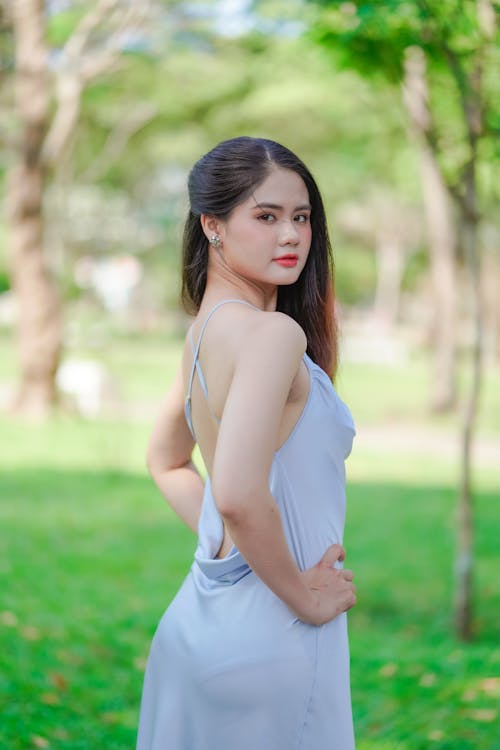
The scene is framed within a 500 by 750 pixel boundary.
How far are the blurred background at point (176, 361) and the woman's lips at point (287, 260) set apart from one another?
49 cm

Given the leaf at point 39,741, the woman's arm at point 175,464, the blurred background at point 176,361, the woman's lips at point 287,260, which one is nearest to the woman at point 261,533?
the woman's lips at point 287,260

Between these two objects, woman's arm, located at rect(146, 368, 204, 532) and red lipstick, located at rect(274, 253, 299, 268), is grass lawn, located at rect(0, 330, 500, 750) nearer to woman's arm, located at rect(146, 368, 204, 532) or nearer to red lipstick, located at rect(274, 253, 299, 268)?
woman's arm, located at rect(146, 368, 204, 532)

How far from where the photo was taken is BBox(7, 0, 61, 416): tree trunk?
1366cm

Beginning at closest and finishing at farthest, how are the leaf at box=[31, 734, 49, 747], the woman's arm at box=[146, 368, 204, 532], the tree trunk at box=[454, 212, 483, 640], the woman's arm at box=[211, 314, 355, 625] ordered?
the woman's arm at box=[211, 314, 355, 625]
the woman's arm at box=[146, 368, 204, 532]
the leaf at box=[31, 734, 49, 747]
the tree trunk at box=[454, 212, 483, 640]

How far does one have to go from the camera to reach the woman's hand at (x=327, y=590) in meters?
1.74

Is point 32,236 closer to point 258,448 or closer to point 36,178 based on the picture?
point 36,178

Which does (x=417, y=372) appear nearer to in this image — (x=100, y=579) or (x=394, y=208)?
(x=394, y=208)

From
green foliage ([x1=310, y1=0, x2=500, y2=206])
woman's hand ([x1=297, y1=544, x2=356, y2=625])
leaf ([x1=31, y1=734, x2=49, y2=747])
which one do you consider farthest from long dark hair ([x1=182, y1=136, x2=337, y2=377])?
green foliage ([x1=310, y1=0, x2=500, y2=206])

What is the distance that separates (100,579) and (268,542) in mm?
5055

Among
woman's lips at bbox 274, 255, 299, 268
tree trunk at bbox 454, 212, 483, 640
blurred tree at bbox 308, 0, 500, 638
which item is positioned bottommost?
tree trunk at bbox 454, 212, 483, 640

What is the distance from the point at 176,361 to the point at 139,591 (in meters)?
22.8

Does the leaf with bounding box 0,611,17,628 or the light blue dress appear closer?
the light blue dress

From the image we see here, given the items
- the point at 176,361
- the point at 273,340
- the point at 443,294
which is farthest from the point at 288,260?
the point at 176,361

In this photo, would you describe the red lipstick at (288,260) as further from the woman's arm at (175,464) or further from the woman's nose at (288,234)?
the woman's arm at (175,464)
